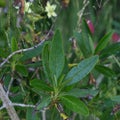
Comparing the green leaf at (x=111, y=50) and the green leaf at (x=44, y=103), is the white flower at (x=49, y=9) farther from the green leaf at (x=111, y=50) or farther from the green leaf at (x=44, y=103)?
the green leaf at (x=44, y=103)

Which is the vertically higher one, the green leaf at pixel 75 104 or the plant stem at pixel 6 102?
the plant stem at pixel 6 102

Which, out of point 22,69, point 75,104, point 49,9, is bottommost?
point 75,104

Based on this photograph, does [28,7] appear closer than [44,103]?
No

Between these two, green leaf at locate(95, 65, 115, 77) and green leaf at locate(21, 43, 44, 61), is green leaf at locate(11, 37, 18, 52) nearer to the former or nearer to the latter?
green leaf at locate(21, 43, 44, 61)

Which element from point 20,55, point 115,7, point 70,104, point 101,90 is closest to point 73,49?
point 101,90

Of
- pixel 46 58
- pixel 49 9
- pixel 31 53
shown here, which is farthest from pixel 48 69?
pixel 49 9

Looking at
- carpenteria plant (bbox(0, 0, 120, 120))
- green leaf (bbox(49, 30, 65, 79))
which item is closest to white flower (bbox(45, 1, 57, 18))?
carpenteria plant (bbox(0, 0, 120, 120))

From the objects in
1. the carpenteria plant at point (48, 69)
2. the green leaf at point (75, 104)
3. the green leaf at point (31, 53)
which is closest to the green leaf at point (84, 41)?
the carpenteria plant at point (48, 69)

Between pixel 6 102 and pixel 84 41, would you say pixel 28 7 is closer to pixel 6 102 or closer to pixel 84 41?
pixel 84 41

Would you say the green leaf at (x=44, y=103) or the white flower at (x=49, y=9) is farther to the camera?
the white flower at (x=49, y=9)
